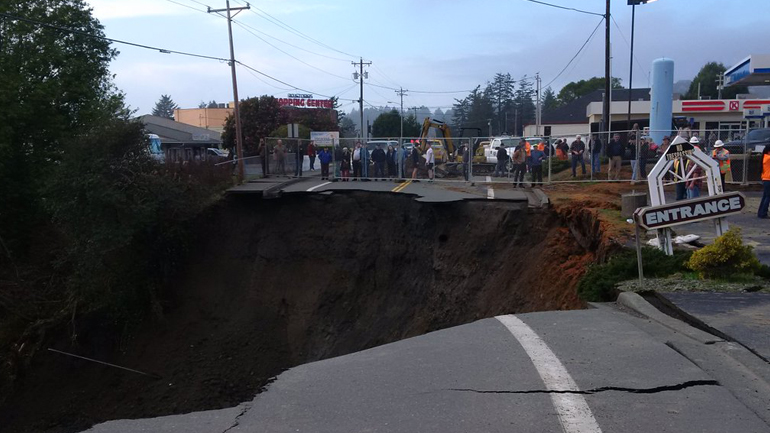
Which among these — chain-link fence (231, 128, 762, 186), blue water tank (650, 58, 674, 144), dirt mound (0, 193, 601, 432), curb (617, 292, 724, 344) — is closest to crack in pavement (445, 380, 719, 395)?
curb (617, 292, 724, 344)

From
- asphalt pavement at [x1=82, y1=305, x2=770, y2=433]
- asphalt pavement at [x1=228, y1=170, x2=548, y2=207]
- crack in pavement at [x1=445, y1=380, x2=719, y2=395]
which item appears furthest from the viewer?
asphalt pavement at [x1=228, y1=170, x2=548, y2=207]

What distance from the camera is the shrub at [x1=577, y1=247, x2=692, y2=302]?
10102 mm

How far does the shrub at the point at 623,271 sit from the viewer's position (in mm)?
10102

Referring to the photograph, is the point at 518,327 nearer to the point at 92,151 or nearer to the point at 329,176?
the point at 92,151

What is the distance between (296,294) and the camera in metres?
22.8

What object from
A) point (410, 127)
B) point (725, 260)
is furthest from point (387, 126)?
point (725, 260)

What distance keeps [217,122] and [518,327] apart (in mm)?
96810

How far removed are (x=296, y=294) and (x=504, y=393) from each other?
17.9 metres

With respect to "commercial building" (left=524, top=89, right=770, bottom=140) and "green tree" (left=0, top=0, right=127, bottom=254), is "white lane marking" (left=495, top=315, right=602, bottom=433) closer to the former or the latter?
"green tree" (left=0, top=0, right=127, bottom=254)

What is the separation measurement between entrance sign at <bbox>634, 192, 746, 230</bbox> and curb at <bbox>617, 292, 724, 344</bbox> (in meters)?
1.25

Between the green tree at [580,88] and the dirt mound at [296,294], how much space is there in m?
90.8

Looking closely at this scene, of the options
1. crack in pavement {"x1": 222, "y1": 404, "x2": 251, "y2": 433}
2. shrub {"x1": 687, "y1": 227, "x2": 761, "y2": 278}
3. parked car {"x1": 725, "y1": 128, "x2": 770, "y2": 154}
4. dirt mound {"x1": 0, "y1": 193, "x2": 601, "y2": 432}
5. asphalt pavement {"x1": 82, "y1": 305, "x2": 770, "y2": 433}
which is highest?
parked car {"x1": 725, "y1": 128, "x2": 770, "y2": 154}

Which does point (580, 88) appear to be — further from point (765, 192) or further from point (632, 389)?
point (632, 389)

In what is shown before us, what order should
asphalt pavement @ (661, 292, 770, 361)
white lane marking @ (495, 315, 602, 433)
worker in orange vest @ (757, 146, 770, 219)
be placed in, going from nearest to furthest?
1. white lane marking @ (495, 315, 602, 433)
2. asphalt pavement @ (661, 292, 770, 361)
3. worker in orange vest @ (757, 146, 770, 219)
